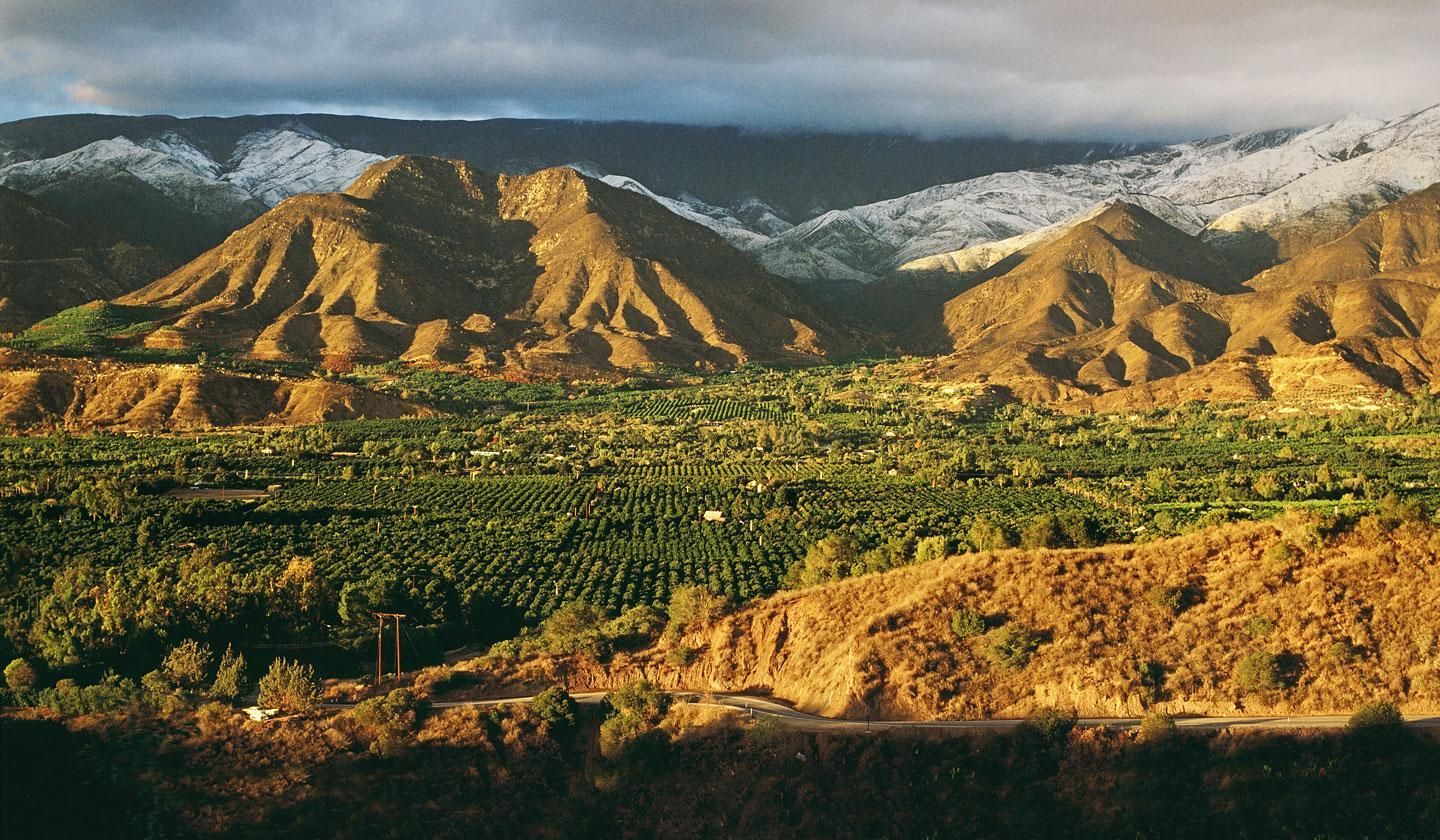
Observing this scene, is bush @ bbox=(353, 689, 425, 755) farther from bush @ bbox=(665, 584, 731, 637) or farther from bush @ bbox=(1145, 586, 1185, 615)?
bush @ bbox=(1145, 586, 1185, 615)

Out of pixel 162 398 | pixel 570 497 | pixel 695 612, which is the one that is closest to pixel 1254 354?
pixel 570 497

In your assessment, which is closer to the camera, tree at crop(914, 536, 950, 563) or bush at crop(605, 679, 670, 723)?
bush at crop(605, 679, 670, 723)

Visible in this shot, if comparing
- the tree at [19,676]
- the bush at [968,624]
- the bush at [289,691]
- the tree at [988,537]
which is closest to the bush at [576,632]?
the bush at [289,691]

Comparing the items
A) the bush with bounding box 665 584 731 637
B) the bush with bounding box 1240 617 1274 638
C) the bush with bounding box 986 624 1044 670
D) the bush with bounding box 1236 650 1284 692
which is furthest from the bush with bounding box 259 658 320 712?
the bush with bounding box 1240 617 1274 638

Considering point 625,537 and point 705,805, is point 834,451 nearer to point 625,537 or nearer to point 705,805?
point 625,537

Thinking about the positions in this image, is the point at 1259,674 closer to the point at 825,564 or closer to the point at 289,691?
the point at 825,564

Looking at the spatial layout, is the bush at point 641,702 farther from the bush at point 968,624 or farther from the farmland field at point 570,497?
the farmland field at point 570,497

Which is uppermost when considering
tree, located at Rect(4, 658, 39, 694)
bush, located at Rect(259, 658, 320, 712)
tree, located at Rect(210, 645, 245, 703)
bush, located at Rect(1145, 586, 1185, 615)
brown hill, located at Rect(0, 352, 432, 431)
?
bush, located at Rect(1145, 586, 1185, 615)

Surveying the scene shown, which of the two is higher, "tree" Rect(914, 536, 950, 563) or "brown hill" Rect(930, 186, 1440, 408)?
"tree" Rect(914, 536, 950, 563)
